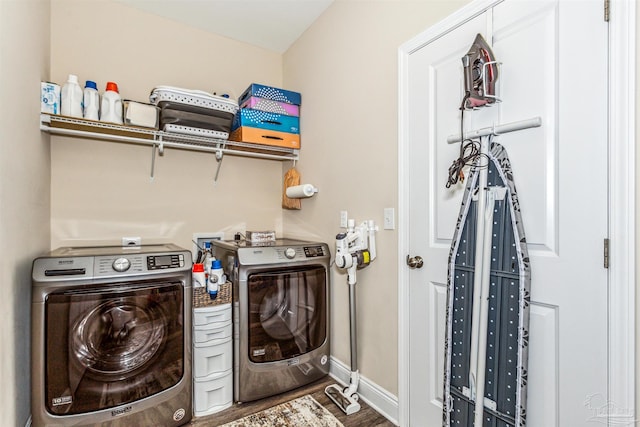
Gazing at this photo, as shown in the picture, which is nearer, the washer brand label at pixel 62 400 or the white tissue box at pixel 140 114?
the washer brand label at pixel 62 400

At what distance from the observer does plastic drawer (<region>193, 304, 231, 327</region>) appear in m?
1.88

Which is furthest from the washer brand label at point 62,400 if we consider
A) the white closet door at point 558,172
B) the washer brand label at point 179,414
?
the white closet door at point 558,172

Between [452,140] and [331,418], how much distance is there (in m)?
Answer: 1.62

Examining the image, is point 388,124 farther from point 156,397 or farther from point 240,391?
point 156,397

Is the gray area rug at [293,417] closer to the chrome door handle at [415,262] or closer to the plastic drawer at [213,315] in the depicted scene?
the plastic drawer at [213,315]

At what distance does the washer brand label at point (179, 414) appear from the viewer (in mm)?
1743

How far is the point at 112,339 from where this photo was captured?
5.26 feet

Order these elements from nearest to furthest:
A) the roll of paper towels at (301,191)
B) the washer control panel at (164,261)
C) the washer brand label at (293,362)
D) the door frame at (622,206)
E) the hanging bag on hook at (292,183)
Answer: the door frame at (622,206)
the washer control panel at (164,261)
the washer brand label at (293,362)
the roll of paper towels at (301,191)
the hanging bag on hook at (292,183)

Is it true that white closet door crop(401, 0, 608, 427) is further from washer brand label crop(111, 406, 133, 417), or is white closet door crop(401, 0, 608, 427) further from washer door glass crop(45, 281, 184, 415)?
washer brand label crop(111, 406, 133, 417)

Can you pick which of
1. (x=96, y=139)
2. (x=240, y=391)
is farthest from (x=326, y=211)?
(x=96, y=139)

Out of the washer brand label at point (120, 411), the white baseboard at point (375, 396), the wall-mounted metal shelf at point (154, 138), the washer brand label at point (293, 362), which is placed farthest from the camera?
the washer brand label at point (293, 362)

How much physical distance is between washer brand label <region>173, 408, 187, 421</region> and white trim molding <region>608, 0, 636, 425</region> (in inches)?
74.4

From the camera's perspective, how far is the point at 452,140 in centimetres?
147

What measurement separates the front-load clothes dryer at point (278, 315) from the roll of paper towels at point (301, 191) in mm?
401
